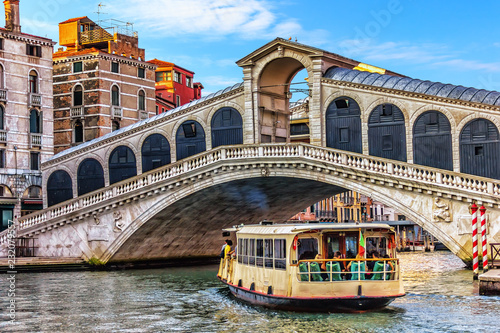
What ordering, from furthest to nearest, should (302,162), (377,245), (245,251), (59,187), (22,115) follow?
(22,115) < (59,187) < (302,162) < (245,251) < (377,245)

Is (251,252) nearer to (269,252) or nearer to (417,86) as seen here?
(269,252)

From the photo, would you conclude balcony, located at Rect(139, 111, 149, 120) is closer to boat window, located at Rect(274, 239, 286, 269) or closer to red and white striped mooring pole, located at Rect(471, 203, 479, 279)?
red and white striped mooring pole, located at Rect(471, 203, 479, 279)

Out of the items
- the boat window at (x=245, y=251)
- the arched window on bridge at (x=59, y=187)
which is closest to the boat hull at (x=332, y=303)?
the boat window at (x=245, y=251)

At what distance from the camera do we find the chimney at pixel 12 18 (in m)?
46.5

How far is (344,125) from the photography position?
38312 mm

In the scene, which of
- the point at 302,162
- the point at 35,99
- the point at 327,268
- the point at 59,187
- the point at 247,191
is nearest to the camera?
the point at 327,268

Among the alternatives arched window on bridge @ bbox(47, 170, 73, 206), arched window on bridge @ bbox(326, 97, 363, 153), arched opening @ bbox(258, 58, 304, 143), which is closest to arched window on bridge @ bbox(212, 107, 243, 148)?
arched opening @ bbox(258, 58, 304, 143)

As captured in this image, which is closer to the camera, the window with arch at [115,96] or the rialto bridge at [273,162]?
the rialto bridge at [273,162]

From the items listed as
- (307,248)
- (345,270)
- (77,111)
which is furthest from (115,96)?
(345,270)

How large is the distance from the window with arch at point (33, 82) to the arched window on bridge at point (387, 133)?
20.8m

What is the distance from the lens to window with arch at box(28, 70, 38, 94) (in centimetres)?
4722

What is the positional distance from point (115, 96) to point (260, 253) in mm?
31355

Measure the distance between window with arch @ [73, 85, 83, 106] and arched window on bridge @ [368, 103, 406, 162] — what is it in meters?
22.7

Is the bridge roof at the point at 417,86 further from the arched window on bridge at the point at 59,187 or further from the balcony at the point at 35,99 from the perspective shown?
the balcony at the point at 35,99
